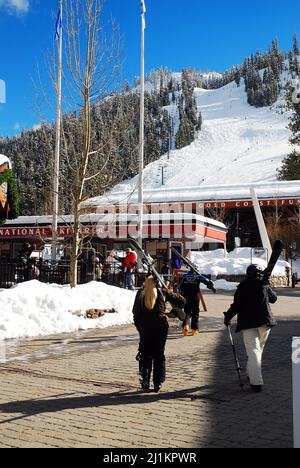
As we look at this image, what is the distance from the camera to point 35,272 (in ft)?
61.6

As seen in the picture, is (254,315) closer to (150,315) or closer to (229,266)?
(150,315)

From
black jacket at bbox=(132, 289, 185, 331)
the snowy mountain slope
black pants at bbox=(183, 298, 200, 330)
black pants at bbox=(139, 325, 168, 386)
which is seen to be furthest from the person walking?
the snowy mountain slope

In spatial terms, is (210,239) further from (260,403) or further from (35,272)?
(260,403)

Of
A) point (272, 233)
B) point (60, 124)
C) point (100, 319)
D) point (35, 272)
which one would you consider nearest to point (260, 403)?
point (100, 319)

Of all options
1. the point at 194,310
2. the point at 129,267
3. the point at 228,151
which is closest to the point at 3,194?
the point at 129,267

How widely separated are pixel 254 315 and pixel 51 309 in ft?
21.8

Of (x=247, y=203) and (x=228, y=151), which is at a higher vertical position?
(x=228, y=151)

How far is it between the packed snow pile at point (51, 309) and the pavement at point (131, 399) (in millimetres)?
909

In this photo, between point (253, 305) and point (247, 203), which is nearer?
point (253, 305)

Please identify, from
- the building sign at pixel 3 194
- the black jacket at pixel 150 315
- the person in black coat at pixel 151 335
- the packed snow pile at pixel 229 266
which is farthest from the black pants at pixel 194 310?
the packed snow pile at pixel 229 266

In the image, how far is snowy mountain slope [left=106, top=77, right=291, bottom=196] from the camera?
113562 millimetres

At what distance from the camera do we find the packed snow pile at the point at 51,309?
11625 millimetres

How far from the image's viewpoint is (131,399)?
647 centimetres

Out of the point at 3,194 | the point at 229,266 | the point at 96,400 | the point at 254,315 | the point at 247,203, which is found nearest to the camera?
the point at 96,400
